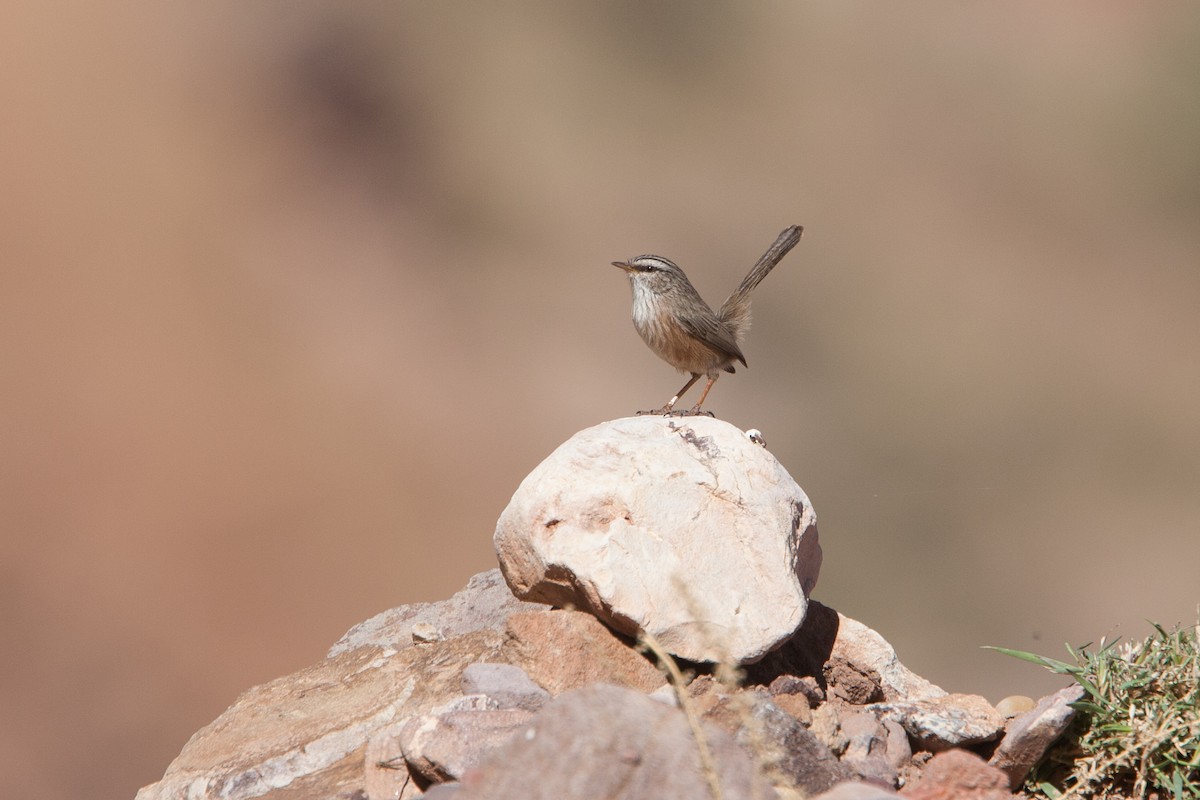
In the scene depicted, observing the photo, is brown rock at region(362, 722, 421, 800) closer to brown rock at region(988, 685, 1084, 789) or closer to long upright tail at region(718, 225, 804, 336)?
brown rock at region(988, 685, 1084, 789)

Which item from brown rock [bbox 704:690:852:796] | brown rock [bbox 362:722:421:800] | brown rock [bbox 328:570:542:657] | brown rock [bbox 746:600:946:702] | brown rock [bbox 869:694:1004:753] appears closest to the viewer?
brown rock [bbox 704:690:852:796]

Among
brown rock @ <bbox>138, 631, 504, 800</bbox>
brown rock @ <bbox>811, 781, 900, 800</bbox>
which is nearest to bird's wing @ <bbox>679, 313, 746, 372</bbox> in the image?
brown rock @ <bbox>138, 631, 504, 800</bbox>

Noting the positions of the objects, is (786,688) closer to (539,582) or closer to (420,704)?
(539,582)

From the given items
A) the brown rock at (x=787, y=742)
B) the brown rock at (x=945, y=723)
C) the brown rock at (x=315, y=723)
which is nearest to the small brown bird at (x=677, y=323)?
the brown rock at (x=315, y=723)

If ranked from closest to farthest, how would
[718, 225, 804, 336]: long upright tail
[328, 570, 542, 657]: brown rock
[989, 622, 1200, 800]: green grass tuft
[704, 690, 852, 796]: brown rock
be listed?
[704, 690, 852, 796]: brown rock
[989, 622, 1200, 800]: green grass tuft
[328, 570, 542, 657]: brown rock
[718, 225, 804, 336]: long upright tail

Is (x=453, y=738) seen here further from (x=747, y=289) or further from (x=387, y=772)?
(x=747, y=289)

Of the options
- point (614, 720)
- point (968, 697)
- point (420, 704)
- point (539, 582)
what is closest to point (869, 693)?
point (968, 697)
